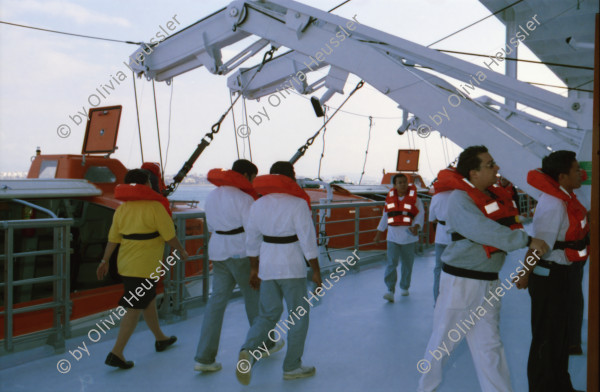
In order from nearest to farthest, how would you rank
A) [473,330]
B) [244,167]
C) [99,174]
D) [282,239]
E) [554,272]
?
[473,330] < [554,272] < [282,239] < [244,167] < [99,174]

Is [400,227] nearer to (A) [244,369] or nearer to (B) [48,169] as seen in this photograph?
(A) [244,369]

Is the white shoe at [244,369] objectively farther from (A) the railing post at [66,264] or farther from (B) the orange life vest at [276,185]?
(A) the railing post at [66,264]

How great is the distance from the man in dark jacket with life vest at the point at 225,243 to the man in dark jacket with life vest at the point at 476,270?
1.50 m

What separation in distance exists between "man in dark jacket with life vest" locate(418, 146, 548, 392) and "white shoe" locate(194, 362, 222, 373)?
151 cm

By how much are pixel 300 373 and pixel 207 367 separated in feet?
2.22

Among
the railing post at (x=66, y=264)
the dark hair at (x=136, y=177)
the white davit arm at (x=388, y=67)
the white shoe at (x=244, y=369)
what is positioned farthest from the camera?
the white davit arm at (x=388, y=67)

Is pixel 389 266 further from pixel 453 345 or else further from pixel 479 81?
pixel 453 345

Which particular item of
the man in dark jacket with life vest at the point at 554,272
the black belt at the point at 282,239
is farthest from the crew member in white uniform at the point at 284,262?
the man in dark jacket with life vest at the point at 554,272

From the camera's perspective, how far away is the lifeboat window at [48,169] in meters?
5.75

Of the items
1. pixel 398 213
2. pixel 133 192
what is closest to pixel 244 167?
pixel 133 192

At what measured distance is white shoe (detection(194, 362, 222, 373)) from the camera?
11.0ft

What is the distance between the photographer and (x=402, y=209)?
18.0 ft

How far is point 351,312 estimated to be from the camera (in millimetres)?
5047

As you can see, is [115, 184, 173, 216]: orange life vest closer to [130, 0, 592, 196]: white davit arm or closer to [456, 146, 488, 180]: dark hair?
[456, 146, 488, 180]: dark hair
